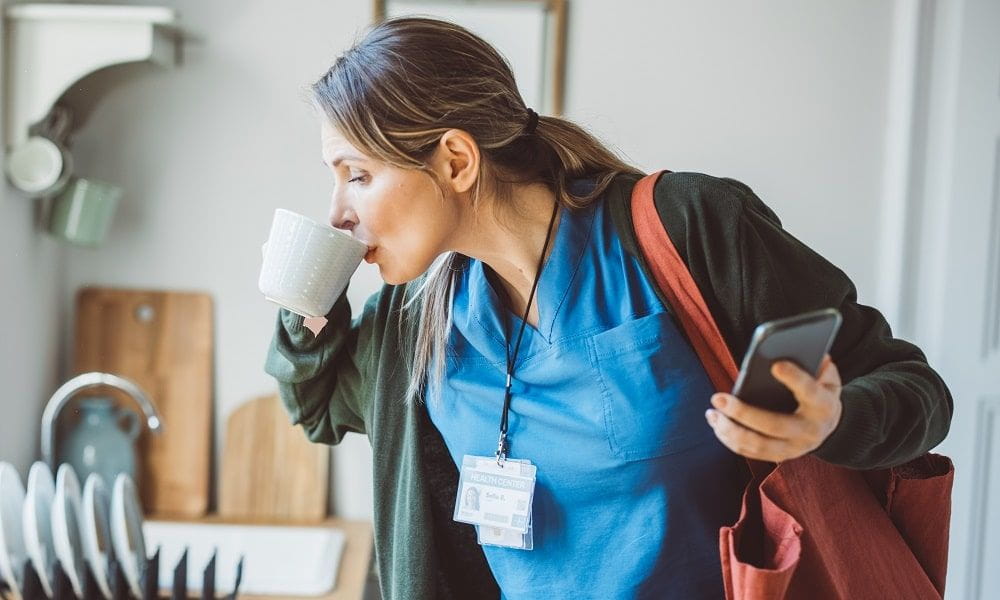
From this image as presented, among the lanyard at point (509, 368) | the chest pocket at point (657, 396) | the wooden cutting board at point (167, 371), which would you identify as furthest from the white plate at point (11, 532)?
the chest pocket at point (657, 396)

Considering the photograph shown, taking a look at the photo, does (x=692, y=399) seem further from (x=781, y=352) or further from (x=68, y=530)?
(x=68, y=530)

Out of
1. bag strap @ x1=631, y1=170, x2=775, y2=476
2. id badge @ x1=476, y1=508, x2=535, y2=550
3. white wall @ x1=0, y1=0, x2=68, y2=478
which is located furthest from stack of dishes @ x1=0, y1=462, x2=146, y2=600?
bag strap @ x1=631, y1=170, x2=775, y2=476

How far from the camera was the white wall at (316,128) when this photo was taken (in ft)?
6.46

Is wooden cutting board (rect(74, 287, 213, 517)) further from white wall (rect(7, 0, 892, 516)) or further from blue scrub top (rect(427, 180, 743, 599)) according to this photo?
blue scrub top (rect(427, 180, 743, 599))

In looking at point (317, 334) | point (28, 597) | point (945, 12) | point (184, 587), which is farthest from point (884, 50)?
point (28, 597)

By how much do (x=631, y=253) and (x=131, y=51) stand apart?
1.25 m

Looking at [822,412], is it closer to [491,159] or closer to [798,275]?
[798,275]

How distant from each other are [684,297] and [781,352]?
0.25 metres

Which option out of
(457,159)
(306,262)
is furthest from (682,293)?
(306,262)

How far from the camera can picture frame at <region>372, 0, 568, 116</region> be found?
1980mm

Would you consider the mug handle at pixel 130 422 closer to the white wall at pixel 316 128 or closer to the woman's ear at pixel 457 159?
the white wall at pixel 316 128

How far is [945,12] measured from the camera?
6.77 ft

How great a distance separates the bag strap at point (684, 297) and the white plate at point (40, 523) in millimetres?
1127

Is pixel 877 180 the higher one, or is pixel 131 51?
pixel 131 51
